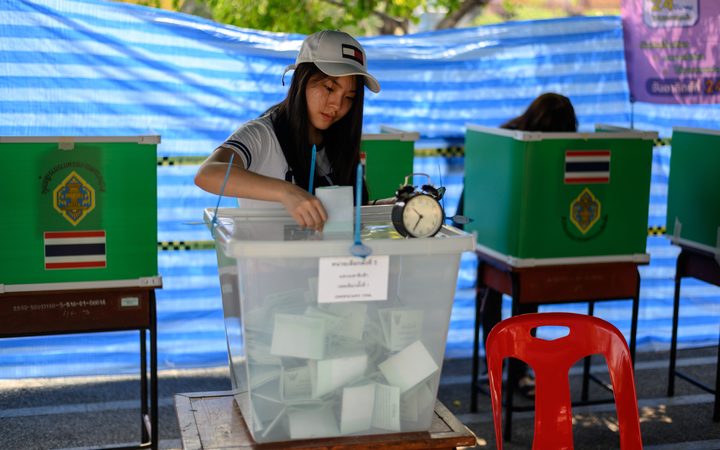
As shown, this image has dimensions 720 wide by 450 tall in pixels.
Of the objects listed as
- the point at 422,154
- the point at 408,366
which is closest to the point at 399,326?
the point at 408,366

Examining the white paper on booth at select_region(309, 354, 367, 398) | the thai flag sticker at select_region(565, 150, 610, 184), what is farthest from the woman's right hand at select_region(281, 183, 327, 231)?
the thai flag sticker at select_region(565, 150, 610, 184)

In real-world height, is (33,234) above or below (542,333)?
above

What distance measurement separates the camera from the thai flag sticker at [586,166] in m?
3.63

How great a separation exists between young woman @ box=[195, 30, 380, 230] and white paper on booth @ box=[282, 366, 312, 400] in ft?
2.08

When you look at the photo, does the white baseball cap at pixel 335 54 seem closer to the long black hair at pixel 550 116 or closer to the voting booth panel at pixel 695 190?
the long black hair at pixel 550 116

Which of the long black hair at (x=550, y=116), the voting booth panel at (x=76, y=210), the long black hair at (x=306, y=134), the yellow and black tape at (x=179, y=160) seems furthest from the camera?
the yellow and black tape at (x=179, y=160)

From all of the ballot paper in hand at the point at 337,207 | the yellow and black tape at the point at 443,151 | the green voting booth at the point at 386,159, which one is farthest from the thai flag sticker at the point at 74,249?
the yellow and black tape at the point at 443,151

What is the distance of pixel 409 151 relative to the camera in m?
3.87

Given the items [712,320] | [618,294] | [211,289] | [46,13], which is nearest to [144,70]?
[46,13]

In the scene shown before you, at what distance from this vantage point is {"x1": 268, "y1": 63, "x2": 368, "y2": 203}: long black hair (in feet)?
7.77

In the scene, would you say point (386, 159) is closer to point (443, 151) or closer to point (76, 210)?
point (443, 151)

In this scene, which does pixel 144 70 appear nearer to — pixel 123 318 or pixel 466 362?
pixel 123 318

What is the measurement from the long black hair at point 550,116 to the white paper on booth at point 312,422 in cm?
248

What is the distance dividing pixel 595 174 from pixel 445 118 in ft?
3.94
